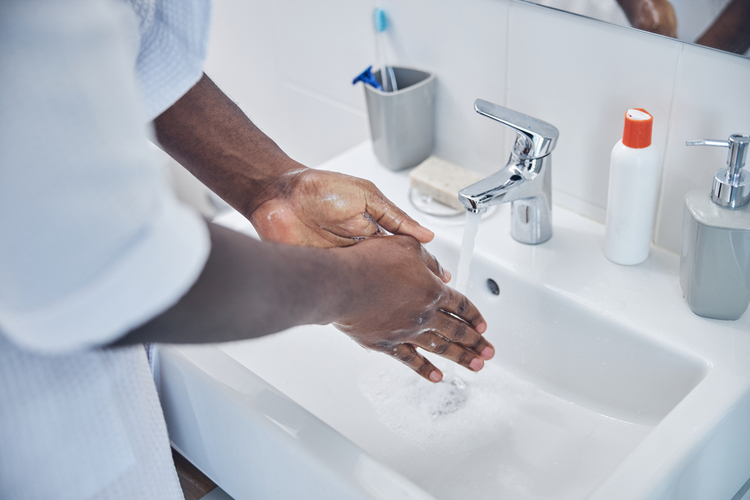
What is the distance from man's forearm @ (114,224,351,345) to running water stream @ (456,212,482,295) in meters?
0.28

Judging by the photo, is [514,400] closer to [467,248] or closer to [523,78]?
[467,248]

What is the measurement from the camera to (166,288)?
344mm

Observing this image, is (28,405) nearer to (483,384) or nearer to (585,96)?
(483,384)

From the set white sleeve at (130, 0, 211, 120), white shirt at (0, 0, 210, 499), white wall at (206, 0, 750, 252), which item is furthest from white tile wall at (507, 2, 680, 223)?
white shirt at (0, 0, 210, 499)

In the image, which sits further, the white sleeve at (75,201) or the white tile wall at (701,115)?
the white tile wall at (701,115)

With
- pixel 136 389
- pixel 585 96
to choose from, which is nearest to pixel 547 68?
pixel 585 96

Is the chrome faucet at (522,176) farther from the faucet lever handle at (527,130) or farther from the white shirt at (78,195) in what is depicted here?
the white shirt at (78,195)

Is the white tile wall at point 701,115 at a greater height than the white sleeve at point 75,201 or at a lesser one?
lesser

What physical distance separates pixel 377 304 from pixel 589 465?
0.31 m

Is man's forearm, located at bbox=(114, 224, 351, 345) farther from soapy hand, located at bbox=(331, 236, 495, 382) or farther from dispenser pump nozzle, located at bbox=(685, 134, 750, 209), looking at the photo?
dispenser pump nozzle, located at bbox=(685, 134, 750, 209)

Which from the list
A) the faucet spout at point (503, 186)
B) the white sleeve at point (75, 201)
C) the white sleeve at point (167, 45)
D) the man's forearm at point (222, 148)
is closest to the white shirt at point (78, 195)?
the white sleeve at point (75, 201)

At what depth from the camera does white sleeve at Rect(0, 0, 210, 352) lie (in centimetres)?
33

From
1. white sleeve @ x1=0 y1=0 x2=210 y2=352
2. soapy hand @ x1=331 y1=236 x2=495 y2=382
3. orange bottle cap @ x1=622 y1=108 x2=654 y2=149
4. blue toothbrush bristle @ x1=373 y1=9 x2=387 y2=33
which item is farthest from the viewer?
blue toothbrush bristle @ x1=373 y1=9 x2=387 y2=33

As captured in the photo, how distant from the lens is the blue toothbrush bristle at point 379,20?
0.87 m
